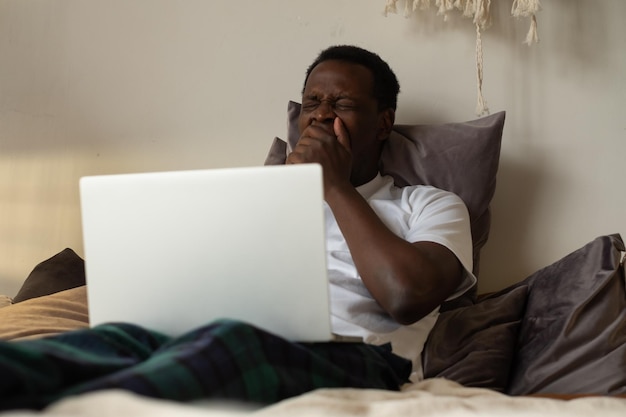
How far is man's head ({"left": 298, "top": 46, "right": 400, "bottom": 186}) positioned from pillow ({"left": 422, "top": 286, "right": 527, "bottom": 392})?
0.42m

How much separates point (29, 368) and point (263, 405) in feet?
0.96

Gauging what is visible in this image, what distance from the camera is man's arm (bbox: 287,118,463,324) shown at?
53.9 inches

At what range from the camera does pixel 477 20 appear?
193 centimetres

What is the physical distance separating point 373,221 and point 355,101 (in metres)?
0.40

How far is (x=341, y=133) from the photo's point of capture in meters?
1.71

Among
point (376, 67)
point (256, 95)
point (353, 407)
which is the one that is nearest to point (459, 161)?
point (376, 67)

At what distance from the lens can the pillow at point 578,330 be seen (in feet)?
4.47

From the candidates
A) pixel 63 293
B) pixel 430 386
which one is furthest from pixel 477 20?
pixel 63 293

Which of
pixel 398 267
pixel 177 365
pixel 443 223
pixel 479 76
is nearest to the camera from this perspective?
pixel 177 365

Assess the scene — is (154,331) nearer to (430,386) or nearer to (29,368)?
(29,368)

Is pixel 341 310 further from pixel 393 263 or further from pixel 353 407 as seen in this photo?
pixel 353 407

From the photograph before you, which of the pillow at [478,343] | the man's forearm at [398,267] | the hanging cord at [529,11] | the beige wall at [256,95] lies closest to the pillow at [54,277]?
the beige wall at [256,95]

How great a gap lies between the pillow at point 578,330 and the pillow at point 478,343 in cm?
3

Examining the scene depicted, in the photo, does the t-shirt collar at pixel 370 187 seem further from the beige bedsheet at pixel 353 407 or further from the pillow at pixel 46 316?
the beige bedsheet at pixel 353 407
